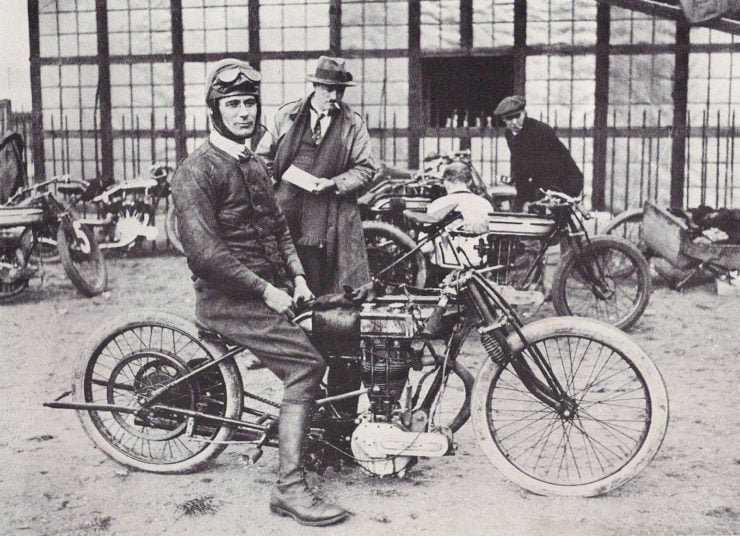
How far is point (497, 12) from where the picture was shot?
1230cm

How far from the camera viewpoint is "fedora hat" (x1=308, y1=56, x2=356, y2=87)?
541 centimetres

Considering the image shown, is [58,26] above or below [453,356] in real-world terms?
above

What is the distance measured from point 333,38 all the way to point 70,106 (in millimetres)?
4076

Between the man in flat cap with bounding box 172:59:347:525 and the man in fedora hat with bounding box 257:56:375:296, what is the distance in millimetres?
1403

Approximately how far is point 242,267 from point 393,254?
4163 millimetres

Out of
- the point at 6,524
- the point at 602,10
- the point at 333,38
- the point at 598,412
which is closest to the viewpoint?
the point at 6,524

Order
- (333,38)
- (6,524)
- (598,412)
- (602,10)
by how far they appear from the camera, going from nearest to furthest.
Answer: (6,524) → (598,412) → (602,10) → (333,38)

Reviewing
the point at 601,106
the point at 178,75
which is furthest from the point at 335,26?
the point at 601,106

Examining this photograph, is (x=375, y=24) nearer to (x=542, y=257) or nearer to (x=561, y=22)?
(x=561, y=22)

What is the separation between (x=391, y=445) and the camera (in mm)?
4020

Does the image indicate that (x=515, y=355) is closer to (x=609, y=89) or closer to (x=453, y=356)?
(x=453, y=356)

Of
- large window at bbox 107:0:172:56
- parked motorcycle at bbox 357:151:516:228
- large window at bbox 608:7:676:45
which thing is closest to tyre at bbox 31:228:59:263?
parked motorcycle at bbox 357:151:516:228

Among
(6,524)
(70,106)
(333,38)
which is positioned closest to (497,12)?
(333,38)

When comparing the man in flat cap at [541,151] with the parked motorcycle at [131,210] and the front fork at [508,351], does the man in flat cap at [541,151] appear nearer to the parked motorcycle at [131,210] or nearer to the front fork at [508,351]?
the front fork at [508,351]
